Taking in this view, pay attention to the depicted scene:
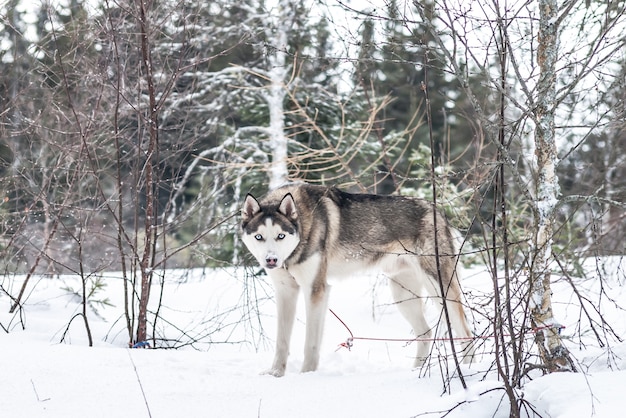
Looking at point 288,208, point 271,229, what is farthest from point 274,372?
point 288,208

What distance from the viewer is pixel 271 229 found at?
502cm

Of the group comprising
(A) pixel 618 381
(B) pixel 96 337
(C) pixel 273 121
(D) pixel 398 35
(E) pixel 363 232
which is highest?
(C) pixel 273 121

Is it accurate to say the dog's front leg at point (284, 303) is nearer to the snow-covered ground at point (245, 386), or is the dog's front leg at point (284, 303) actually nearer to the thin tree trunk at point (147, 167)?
the snow-covered ground at point (245, 386)

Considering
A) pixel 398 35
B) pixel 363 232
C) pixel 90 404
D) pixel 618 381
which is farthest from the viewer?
pixel 363 232

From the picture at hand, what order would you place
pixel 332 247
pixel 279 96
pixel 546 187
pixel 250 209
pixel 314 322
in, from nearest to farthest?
pixel 546 187 < pixel 314 322 < pixel 250 209 < pixel 332 247 < pixel 279 96

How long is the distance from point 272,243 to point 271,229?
119 mm

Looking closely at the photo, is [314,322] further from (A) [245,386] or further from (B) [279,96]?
(B) [279,96]

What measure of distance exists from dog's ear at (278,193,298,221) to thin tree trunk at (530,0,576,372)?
209 centimetres

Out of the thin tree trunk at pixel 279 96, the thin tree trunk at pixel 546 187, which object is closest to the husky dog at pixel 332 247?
the thin tree trunk at pixel 546 187

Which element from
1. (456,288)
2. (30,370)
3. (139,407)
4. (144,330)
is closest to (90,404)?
(139,407)

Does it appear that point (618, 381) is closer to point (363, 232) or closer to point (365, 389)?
point (365, 389)

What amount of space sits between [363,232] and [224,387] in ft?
7.29

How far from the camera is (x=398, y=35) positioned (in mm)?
3936

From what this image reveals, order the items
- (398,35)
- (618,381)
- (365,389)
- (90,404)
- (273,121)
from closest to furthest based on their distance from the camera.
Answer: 1. (618,381)
2. (90,404)
3. (365,389)
4. (398,35)
5. (273,121)
